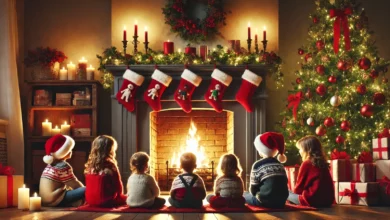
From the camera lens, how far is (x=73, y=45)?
7684mm

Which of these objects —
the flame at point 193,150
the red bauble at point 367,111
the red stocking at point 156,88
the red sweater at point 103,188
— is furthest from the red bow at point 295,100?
the red sweater at point 103,188

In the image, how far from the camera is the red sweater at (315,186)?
17.5 ft

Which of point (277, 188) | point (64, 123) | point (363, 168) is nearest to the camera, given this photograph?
point (277, 188)

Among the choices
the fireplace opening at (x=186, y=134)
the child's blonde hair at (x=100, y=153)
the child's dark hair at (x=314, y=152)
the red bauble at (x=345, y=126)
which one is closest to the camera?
the child's blonde hair at (x=100, y=153)

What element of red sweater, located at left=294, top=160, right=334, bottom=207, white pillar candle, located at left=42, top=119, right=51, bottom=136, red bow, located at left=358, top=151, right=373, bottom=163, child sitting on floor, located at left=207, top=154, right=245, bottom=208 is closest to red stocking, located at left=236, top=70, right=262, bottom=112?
red bow, located at left=358, top=151, right=373, bottom=163

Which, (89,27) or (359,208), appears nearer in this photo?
(359,208)

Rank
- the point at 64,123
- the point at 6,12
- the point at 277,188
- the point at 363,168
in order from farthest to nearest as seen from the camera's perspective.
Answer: the point at 64,123 < the point at 6,12 < the point at 363,168 < the point at 277,188

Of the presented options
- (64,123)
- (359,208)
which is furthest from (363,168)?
(64,123)

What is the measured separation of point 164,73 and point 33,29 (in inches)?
77.6

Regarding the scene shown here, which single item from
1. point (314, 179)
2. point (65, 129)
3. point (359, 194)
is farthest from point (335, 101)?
point (65, 129)

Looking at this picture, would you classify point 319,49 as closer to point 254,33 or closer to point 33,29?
point 254,33

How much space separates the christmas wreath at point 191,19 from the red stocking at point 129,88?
0.86 metres

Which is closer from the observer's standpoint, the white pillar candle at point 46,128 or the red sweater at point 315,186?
the red sweater at point 315,186

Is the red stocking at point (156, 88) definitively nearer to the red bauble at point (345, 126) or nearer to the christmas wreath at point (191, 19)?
the christmas wreath at point (191, 19)
